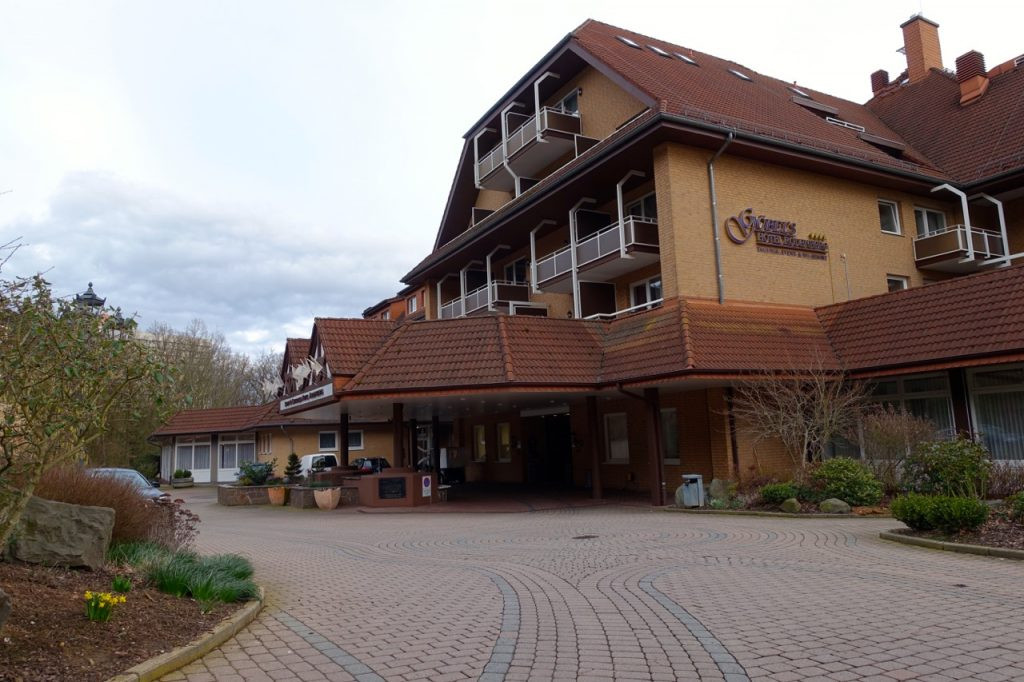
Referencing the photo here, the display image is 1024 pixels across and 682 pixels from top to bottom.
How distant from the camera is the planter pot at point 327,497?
73.2ft

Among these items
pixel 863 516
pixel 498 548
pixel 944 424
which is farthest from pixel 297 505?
pixel 944 424

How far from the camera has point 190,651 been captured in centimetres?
577

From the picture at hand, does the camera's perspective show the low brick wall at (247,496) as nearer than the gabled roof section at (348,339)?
No

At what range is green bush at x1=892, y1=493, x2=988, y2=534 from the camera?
10.2 meters

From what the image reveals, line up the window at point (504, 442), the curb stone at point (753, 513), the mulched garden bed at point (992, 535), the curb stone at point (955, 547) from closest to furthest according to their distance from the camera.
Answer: the curb stone at point (955, 547) → the mulched garden bed at point (992, 535) → the curb stone at point (753, 513) → the window at point (504, 442)

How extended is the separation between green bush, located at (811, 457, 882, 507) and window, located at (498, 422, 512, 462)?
16.6 metres

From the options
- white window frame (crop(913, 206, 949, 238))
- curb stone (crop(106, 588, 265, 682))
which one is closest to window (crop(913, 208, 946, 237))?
white window frame (crop(913, 206, 949, 238))

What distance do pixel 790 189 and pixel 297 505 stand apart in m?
17.6

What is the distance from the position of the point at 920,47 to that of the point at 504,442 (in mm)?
24756

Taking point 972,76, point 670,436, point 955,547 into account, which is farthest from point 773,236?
point 972,76

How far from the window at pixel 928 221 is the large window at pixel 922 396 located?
871 cm

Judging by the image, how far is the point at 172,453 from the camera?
4944 cm

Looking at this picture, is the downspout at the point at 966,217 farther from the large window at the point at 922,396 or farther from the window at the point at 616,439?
the window at the point at 616,439

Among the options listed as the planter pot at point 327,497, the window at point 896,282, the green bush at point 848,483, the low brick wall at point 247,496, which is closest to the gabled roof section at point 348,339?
the planter pot at point 327,497
